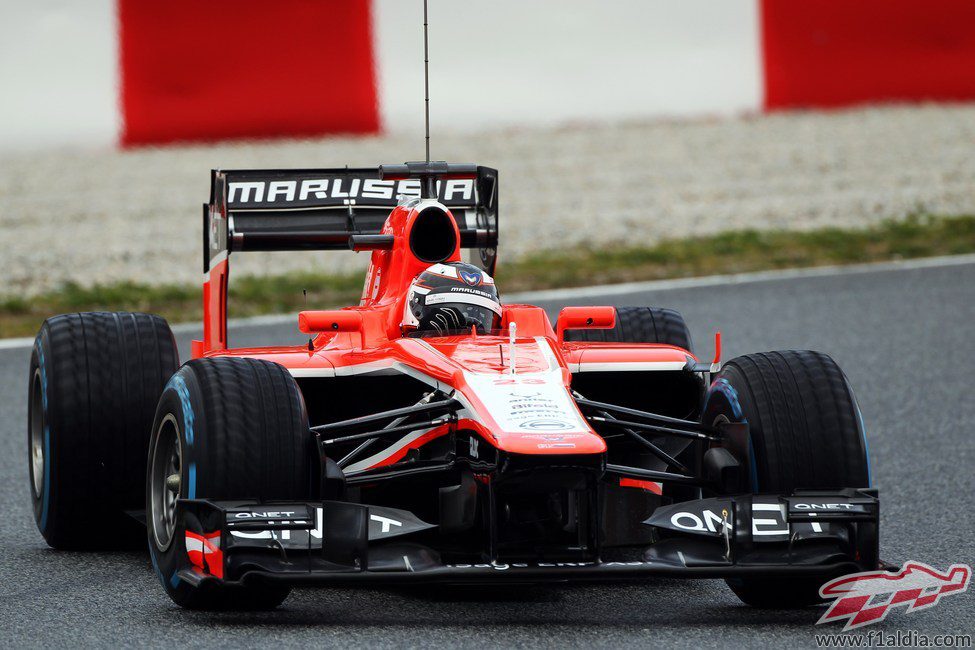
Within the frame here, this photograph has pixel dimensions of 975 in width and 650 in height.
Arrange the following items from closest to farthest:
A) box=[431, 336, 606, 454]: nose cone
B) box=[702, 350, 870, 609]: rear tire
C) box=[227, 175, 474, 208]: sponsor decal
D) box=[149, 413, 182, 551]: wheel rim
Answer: box=[431, 336, 606, 454]: nose cone < box=[702, 350, 870, 609]: rear tire < box=[149, 413, 182, 551]: wheel rim < box=[227, 175, 474, 208]: sponsor decal

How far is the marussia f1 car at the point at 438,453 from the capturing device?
5.27m

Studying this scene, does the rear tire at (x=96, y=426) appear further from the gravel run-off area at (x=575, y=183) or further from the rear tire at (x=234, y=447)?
the gravel run-off area at (x=575, y=183)

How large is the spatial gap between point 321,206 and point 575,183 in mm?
11054

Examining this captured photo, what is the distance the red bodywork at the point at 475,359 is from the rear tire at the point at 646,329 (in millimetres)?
918

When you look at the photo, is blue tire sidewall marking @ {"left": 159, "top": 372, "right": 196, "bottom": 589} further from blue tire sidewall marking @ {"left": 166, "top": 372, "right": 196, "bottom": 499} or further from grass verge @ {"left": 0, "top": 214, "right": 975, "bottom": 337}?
grass verge @ {"left": 0, "top": 214, "right": 975, "bottom": 337}

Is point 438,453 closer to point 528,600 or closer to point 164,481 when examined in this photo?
point 528,600

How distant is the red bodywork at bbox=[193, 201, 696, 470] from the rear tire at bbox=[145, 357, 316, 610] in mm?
610

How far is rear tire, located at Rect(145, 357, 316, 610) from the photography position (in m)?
5.36

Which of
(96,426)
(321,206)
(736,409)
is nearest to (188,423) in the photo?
(96,426)

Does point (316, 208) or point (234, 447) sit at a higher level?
point (316, 208)

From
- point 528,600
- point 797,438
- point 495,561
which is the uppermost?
point 797,438

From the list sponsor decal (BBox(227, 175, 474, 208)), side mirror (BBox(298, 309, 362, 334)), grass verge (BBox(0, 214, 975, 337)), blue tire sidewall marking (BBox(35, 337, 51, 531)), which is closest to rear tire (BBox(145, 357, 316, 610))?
side mirror (BBox(298, 309, 362, 334))

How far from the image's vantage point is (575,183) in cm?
1916

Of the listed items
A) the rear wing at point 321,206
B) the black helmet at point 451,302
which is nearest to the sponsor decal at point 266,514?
the black helmet at point 451,302
